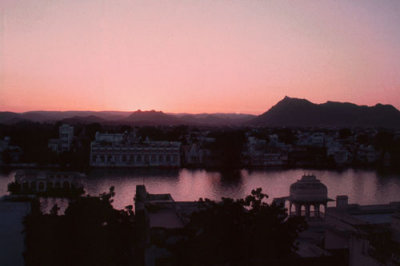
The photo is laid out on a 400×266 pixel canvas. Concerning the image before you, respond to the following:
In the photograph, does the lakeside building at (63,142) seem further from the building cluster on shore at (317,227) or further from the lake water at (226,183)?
the building cluster on shore at (317,227)

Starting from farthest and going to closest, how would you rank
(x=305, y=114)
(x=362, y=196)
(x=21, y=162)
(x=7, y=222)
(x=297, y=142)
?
(x=305, y=114) < (x=297, y=142) < (x=21, y=162) < (x=362, y=196) < (x=7, y=222)

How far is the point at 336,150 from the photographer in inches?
1109

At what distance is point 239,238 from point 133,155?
20.6 meters

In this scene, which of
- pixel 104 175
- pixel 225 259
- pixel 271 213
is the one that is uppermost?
pixel 271 213

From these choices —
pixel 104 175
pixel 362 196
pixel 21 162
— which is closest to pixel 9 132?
pixel 21 162

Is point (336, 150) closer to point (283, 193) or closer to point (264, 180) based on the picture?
point (264, 180)

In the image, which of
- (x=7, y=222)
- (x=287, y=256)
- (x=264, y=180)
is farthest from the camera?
(x=264, y=180)

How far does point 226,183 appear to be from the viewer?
18.3m

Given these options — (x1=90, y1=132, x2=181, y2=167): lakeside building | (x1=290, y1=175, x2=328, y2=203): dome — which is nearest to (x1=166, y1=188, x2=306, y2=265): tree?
(x1=290, y1=175, x2=328, y2=203): dome

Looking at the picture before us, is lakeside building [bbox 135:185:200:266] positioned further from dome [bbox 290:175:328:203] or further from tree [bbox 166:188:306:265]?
dome [bbox 290:175:328:203]

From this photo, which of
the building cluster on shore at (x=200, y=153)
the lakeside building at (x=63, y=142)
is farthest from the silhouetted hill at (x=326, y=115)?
the lakeside building at (x=63, y=142)

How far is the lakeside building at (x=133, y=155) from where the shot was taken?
24.0 metres

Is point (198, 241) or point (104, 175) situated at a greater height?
point (198, 241)

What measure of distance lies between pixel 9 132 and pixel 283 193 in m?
21.2
